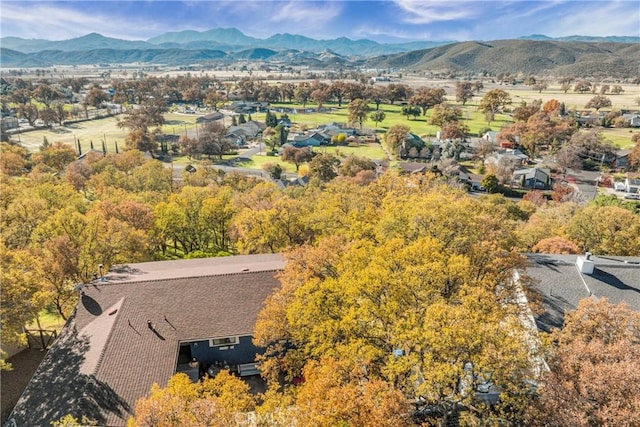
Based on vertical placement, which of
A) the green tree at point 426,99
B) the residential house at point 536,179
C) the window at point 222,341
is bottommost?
the residential house at point 536,179

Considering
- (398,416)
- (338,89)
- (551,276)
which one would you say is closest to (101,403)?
(398,416)

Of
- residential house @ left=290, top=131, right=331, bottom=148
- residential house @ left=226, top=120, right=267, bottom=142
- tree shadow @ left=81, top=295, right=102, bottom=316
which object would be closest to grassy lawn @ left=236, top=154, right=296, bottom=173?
residential house @ left=290, top=131, right=331, bottom=148

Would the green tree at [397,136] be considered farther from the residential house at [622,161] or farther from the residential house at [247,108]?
the residential house at [247,108]

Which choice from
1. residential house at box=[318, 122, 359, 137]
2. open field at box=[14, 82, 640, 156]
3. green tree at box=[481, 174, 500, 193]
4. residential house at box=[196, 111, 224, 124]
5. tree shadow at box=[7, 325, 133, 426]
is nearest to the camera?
tree shadow at box=[7, 325, 133, 426]

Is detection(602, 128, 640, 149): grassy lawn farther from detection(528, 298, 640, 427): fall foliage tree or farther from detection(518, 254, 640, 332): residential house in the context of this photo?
detection(528, 298, 640, 427): fall foliage tree

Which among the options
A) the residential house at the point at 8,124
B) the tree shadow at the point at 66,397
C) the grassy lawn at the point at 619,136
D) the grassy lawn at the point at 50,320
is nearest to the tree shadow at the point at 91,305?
the tree shadow at the point at 66,397

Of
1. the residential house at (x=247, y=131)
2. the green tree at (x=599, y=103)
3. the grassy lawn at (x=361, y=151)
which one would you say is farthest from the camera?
the green tree at (x=599, y=103)

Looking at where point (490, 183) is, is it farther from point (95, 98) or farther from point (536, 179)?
point (95, 98)
